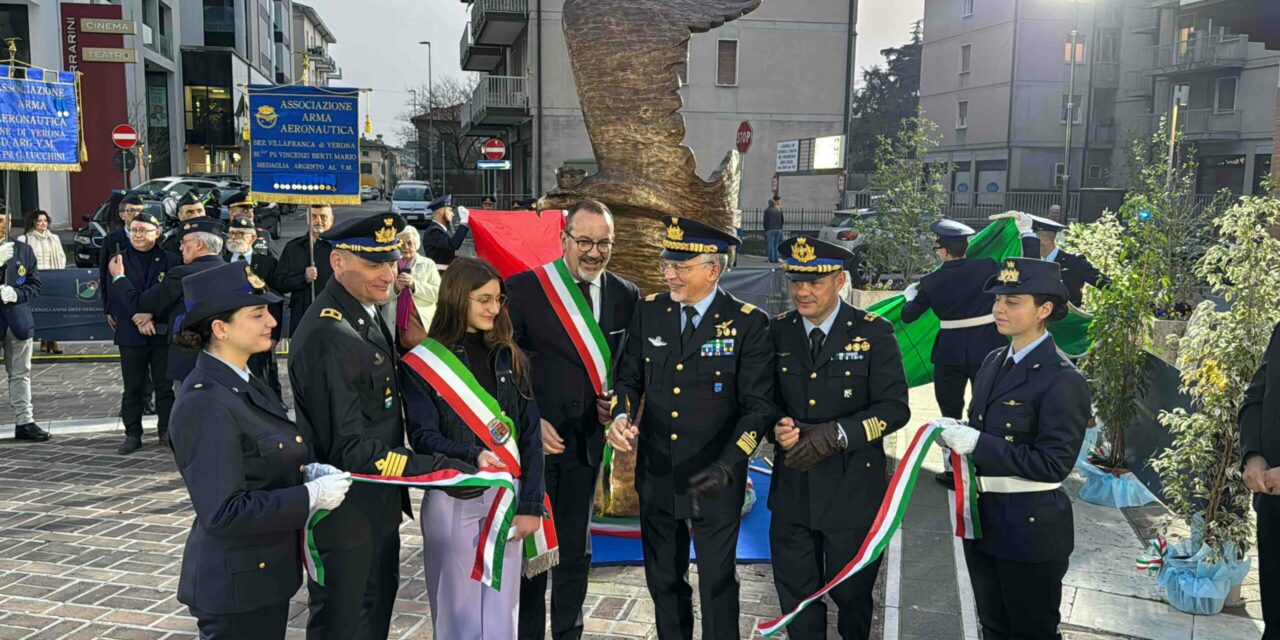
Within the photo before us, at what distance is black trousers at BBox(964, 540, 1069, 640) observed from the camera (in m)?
3.95

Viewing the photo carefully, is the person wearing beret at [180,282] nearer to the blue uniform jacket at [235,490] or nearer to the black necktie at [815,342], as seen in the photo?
the blue uniform jacket at [235,490]

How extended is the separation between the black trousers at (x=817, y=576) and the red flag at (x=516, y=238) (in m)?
2.71

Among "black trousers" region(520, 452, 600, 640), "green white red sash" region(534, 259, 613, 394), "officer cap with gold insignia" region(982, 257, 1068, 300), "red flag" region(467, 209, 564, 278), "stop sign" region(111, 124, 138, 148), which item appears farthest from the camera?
"stop sign" region(111, 124, 138, 148)

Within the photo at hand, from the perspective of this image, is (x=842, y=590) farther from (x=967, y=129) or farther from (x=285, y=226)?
(x=967, y=129)

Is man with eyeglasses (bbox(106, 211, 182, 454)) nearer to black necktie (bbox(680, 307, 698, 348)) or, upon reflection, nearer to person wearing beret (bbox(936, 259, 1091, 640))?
black necktie (bbox(680, 307, 698, 348))

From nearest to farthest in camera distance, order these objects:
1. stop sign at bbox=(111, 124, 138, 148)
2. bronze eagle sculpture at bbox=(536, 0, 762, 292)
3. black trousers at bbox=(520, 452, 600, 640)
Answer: black trousers at bbox=(520, 452, 600, 640) < bronze eagle sculpture at bbox=(536, 0, 762, 292) < stop sign at bbox=(111, 124, 138, 148)

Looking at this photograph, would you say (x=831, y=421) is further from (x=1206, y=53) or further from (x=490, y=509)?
(x=1206, y=53)

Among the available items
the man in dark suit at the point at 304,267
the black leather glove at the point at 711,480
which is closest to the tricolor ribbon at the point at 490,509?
the black leather glove at the point at 711,480

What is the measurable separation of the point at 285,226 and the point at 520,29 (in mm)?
11252

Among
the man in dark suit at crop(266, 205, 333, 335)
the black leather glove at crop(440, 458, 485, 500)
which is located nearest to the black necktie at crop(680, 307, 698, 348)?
the black leather glove at crop(440, 458, 485, 500)

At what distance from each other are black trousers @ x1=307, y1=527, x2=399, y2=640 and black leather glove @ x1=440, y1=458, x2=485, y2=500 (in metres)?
0.34

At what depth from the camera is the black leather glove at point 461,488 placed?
378cm

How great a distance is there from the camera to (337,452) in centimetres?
372

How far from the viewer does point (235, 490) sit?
3133 mm
